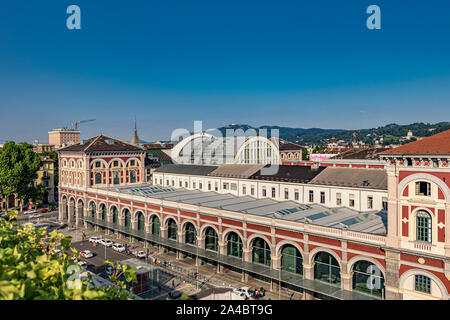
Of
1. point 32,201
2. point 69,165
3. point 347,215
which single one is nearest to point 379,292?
point 347,215

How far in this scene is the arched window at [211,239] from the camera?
1831 inches

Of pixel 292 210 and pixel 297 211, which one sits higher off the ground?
pixel 292 210

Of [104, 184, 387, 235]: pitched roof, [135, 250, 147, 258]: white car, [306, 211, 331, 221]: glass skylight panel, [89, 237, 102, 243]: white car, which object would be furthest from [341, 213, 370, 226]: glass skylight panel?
[89, 237, 102, 243]: white car

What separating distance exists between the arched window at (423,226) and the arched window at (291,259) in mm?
12417

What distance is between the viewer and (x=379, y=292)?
105 feet

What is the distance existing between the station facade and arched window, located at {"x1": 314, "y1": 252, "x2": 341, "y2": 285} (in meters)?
0.10

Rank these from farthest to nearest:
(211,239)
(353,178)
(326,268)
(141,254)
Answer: (141,254), (353,178), (211,239), (326,268)

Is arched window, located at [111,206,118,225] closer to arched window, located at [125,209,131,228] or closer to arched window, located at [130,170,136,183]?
arched window, located at [125,209,131,228]

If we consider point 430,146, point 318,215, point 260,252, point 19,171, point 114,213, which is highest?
point 430,146

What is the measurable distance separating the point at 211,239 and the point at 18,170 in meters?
61.0

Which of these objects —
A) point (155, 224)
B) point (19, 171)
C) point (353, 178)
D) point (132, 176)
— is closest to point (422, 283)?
point (353, 178)

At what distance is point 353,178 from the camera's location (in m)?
48.0

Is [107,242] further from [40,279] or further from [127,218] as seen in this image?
[40,279]

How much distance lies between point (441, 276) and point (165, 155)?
96.3m
